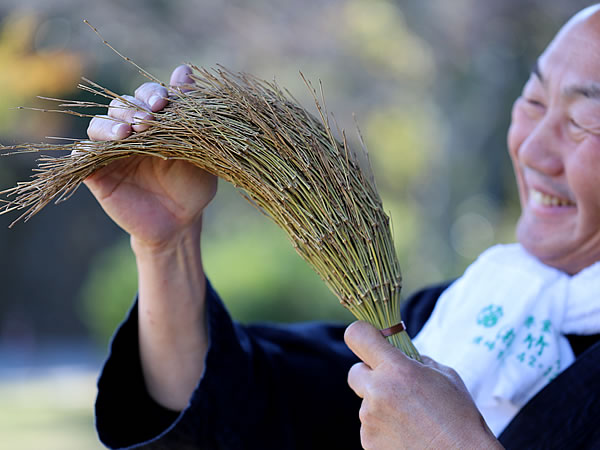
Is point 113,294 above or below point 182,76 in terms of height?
below

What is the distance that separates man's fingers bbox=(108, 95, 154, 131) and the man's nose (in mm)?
958

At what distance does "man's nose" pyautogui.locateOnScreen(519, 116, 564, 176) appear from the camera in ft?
5.64

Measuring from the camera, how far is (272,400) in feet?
6.11

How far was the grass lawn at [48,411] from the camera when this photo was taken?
584cm

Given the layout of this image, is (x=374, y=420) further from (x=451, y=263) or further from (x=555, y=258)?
(x=451, y=263)

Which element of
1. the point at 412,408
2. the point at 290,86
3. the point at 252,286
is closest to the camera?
the point at 412,408

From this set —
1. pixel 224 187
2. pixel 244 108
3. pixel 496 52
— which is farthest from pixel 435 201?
pixel 244 108

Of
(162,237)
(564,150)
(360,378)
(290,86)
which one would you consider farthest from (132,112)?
(290,86)

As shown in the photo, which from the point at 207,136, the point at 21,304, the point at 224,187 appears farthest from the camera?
the point at 224,187

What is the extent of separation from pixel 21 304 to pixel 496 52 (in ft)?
25.9

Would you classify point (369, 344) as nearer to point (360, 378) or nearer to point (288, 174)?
point (360, 378)

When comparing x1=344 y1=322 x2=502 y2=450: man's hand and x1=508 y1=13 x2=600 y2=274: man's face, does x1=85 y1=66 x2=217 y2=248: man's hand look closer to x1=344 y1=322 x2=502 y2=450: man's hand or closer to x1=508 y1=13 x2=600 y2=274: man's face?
x1=344 y1=322 x2=502 y2=450: man's hand

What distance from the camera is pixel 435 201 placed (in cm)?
777

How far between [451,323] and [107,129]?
96 centimetres
